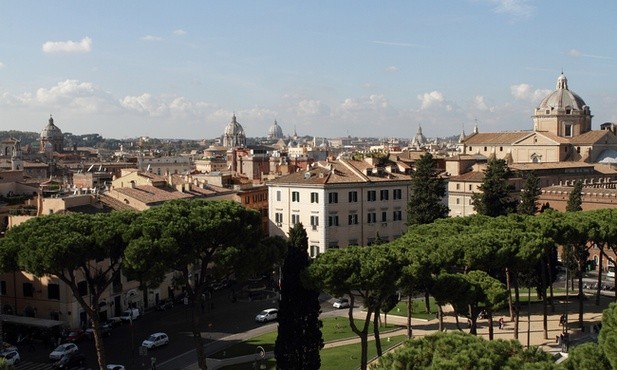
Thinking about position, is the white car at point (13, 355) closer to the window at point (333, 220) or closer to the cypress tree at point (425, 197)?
the window at point (333, 220)

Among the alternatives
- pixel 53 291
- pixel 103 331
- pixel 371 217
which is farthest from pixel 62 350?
pixel 371 217

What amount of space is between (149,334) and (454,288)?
20.2m

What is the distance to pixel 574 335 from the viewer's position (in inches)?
1581

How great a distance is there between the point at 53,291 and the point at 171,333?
26.6 ft

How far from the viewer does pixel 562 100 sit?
118062 mm

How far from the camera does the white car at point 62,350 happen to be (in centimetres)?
3634

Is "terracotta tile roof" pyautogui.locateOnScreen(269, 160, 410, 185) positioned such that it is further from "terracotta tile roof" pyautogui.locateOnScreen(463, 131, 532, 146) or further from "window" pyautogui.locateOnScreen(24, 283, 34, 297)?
"terracotta tile roof" pyautogui.locateOnScreen(463, 131, 532, 146)

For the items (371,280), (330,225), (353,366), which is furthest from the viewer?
(330,225)

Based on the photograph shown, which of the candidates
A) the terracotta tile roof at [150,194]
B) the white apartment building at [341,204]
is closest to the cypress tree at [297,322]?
the white apartment building at [341,204]

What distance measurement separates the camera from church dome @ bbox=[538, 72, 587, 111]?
384ft

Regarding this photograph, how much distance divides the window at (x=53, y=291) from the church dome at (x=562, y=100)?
317 feet

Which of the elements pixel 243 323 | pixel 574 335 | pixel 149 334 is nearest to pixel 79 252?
pixel 149 334

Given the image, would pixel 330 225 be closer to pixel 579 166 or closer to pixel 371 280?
pixel 371 280

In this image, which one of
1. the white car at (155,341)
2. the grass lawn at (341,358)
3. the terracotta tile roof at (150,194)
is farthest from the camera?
the terracotta tile roof at (150,194)
